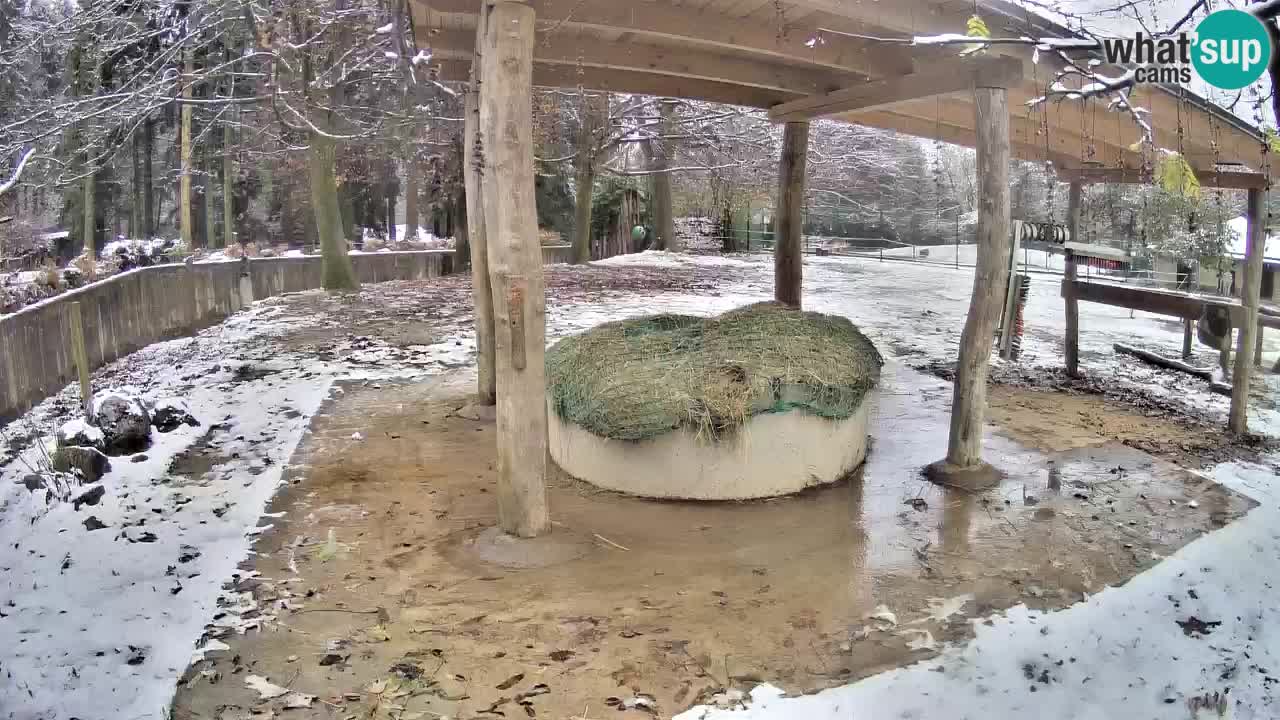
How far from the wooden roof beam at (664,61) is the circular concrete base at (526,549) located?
3.94m

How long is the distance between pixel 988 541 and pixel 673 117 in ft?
55.8

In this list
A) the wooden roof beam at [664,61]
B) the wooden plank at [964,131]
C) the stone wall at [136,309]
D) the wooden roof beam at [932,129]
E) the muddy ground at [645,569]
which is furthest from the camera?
the wooden roof beam at [932,129]

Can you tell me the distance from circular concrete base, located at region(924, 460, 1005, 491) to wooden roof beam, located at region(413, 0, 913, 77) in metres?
3.13

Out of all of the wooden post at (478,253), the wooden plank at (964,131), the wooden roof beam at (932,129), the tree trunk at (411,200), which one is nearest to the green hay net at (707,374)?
the wooden post at (478,253)

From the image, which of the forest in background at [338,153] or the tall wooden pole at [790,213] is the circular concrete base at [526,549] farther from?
the tall wooden pole at [790,213]

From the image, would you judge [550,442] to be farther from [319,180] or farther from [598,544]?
[319,180]

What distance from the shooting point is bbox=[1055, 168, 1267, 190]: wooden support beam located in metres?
7.30

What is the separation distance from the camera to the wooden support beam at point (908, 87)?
19.6 feet

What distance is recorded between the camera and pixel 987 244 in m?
6.13

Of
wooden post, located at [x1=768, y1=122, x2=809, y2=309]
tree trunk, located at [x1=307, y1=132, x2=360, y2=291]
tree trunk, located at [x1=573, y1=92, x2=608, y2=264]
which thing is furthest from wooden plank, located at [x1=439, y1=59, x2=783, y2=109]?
tree trunk, located at [x1=307, y1=132, x2=360, y2=291]

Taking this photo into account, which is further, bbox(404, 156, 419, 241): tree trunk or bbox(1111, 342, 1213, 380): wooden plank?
bbox(404, 156, 419, 241): tree trunk

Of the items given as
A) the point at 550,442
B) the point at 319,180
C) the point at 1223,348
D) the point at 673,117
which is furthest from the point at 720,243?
the point at 550,442

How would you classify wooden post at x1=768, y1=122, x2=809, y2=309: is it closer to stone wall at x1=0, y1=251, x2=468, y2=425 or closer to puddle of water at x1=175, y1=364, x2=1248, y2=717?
puddle of water at x1=175, y1=364, x2=1248, y2=717

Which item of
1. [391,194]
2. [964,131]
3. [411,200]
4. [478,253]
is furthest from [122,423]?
[391,194]
